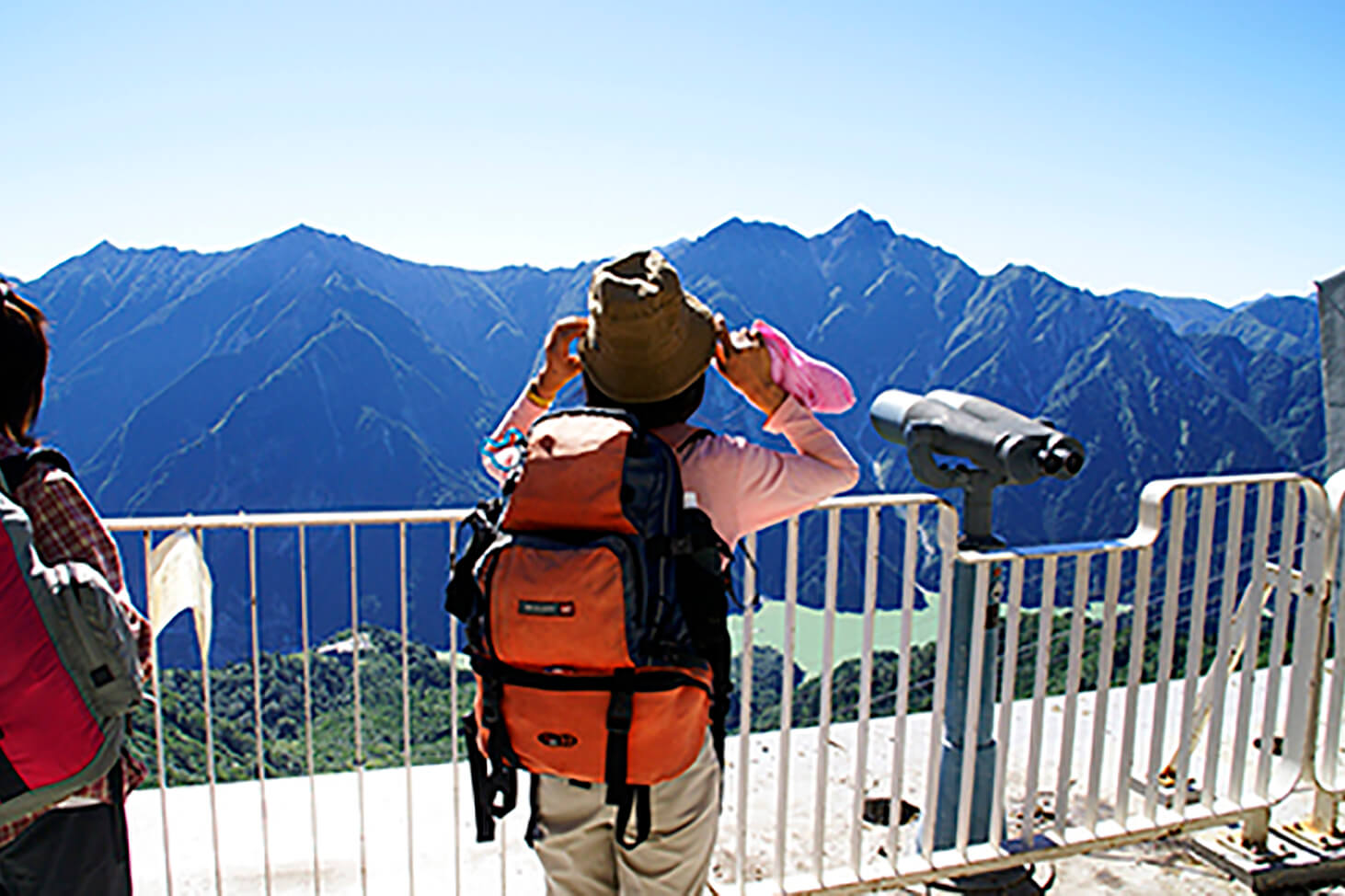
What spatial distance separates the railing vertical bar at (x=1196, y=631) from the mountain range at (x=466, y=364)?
48276 mm

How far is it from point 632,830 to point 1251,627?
223 cm

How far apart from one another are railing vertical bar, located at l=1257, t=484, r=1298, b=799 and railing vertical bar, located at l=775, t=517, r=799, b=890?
1.57 m

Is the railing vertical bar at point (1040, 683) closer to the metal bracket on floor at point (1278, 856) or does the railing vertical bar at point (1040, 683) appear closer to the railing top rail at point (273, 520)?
the metal bracket on floor at point (1278, 856)

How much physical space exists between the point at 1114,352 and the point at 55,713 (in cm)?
6523

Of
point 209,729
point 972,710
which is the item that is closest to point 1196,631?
point 972,710

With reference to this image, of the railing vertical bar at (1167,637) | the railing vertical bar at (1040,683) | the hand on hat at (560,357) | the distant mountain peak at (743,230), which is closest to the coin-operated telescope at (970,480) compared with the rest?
the railing vertical bar at (1040,683)

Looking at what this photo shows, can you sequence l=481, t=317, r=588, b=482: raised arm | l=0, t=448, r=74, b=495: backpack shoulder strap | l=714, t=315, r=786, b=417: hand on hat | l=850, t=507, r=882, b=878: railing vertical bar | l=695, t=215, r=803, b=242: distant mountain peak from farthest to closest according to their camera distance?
l=695, t=215, r=803, b=242: distant mountain peak < l=850, t=507, r=882, b=878: railing vertical bar < l=481, t=317, r=588, b=482: raised arm < l=714, t=315, r=786, b=417: hand on hat < l=0, t=448, r=74, b=495: backpack shoulder strap

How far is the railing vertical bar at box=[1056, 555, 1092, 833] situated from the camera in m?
2.43

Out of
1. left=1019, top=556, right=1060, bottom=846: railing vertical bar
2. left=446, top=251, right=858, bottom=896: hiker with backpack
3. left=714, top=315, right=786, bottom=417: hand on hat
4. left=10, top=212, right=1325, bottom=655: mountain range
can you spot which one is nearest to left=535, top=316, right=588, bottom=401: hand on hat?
left=446, top=251, right=858, bottom=896: hiker with backpack

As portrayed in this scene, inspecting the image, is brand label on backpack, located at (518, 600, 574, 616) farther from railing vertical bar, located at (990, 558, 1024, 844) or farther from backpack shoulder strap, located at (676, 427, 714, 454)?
railing vertical bar, located at (990, 558, 1024, 844)

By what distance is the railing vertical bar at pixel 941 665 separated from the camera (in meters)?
2.34

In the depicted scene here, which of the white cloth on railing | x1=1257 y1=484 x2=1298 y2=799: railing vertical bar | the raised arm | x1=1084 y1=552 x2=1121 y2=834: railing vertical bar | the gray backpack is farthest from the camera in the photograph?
x1=1257 y1=484 x2=1298 y2=799: railing vertical bar

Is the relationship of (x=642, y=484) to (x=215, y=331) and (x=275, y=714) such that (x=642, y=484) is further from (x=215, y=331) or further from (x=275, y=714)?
(x=215, y=331)

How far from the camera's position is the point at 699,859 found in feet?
5.15
